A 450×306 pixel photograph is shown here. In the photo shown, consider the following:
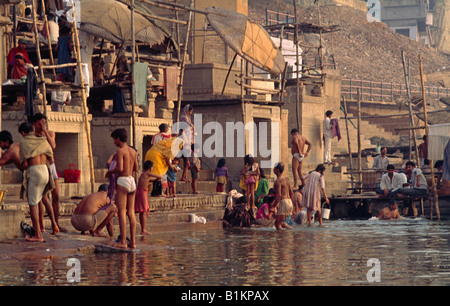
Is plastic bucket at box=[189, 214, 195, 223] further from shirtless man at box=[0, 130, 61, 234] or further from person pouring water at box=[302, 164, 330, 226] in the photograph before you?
shirtless man at box=[0, 130, 61, 234]

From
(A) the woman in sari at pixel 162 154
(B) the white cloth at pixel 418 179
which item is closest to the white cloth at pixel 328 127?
(B) the white cloth at pixel 418 179

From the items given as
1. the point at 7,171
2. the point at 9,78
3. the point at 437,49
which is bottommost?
the point at 7,171

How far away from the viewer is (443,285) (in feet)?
32.3

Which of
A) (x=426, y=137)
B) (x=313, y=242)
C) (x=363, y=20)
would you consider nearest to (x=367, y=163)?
(x=426, y=137)

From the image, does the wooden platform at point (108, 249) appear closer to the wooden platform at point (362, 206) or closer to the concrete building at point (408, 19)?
the wooden platform at point (362, 206)

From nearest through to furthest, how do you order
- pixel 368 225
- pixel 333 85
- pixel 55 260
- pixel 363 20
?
pixel 55 260 → pixel 368 225 → pixel 333 85 → pixel 363 20

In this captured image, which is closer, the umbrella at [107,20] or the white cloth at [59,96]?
the white cloth at [59,96]

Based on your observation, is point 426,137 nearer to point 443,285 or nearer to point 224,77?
point 224,77

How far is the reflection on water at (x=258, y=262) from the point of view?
Answer: 10.3 m

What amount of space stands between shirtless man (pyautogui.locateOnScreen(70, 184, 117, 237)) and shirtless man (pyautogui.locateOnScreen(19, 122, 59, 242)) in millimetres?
1599

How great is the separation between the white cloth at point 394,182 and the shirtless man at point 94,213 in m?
11.8

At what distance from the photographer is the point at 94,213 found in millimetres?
14570

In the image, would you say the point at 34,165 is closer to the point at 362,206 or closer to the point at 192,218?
the point at 192,218
